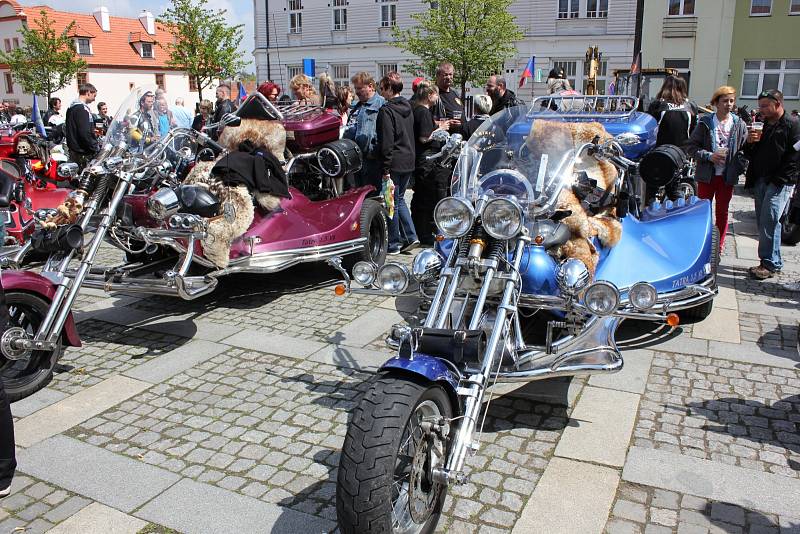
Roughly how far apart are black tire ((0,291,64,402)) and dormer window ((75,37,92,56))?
176ft

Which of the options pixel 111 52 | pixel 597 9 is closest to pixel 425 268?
pixel 597 9

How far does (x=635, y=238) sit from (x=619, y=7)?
30923mm

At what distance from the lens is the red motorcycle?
7.15 meters

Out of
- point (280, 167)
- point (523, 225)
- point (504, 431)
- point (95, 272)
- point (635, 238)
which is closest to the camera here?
point (523, 225)

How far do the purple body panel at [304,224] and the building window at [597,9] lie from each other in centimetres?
2967

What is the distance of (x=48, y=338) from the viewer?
4254 mm

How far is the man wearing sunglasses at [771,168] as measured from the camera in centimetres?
652

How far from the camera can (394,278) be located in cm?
385

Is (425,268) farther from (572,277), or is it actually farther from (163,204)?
(163,204)

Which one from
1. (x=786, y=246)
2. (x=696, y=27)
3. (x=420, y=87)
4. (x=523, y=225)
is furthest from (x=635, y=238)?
(x=696, y=27)

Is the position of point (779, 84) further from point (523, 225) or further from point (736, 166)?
point (523, 225)

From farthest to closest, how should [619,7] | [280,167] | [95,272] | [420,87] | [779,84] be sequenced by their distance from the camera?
[619,7] < [779,84] < [420,87] < [280,167] < [95,272]

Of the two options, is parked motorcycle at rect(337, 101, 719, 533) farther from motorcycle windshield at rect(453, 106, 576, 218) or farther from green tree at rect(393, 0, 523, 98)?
green tree at rect(393, 0, 523, 98)

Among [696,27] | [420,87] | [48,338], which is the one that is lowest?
[48,338]
